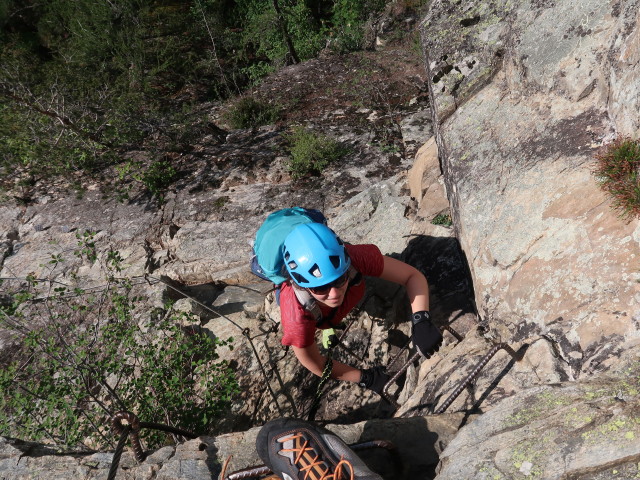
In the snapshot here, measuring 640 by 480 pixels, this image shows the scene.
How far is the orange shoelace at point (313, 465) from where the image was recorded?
273 cm

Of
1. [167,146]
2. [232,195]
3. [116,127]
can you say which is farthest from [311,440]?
[116,127]

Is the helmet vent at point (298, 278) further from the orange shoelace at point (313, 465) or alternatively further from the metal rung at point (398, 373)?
the metal rung at point (398, 373)

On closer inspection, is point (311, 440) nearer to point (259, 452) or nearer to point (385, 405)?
point (259, 452)

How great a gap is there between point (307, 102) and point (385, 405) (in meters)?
7.15

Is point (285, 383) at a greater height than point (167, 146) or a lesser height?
lesser

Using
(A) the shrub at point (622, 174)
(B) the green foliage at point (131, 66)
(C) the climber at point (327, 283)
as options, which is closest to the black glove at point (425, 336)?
(C) the climber at point (327, 283)

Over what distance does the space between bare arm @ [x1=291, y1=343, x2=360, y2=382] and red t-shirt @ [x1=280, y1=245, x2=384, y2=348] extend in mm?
106

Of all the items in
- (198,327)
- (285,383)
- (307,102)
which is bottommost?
(285,383)

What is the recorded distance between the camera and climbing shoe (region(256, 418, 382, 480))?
9.07 ft

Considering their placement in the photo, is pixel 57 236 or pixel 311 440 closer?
pixel 311 440

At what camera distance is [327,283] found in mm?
3553

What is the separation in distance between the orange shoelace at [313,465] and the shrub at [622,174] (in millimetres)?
2513

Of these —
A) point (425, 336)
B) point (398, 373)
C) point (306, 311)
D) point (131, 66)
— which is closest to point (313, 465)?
point (306, 311)

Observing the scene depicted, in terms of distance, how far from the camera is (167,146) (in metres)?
9.20
